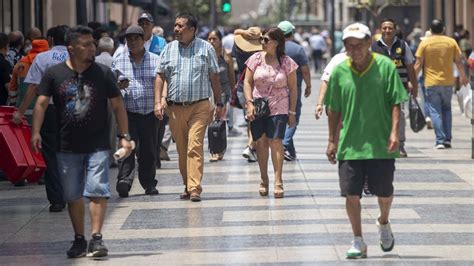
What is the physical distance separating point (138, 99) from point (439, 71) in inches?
254

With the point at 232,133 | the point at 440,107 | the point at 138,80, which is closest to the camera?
the point at 138,80

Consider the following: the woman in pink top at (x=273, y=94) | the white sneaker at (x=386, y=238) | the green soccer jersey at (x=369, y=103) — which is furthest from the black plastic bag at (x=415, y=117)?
the green soccer jersey at (x=369, y=103)

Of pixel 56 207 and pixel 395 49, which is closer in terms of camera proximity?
pixel 56 207

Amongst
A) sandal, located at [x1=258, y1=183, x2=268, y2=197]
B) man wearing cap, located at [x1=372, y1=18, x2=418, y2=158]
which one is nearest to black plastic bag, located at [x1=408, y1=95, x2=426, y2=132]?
man wearing cap, located at [x1=372, y1=18, x2=418, y2=158]

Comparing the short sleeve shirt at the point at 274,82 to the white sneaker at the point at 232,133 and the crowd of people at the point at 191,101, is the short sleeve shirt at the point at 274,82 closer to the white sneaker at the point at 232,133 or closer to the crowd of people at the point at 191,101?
the crowd of people at the point at 191,101

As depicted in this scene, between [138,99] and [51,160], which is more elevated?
[138,99]

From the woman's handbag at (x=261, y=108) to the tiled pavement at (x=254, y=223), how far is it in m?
0.85

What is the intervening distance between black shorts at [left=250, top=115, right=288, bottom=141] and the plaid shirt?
110 centimetres

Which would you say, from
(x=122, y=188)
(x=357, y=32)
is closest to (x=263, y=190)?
(x=122, y=188)

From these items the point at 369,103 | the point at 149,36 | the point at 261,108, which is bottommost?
the point at 261,108

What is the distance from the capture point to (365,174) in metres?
9.94

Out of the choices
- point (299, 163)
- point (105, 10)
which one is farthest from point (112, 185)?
point (105, 10)

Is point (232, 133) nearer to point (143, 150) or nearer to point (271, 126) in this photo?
point (143, 150)

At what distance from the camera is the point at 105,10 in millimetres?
43188
